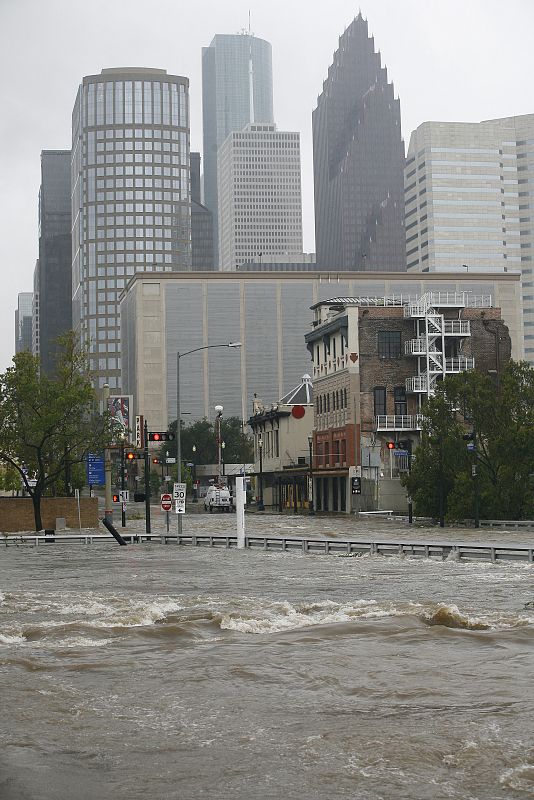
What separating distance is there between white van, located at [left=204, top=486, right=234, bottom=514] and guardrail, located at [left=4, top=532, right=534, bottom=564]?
42.7m

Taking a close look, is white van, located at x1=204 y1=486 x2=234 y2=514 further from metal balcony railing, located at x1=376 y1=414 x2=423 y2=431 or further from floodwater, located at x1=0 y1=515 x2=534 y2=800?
floodwater, located at x1=0 y1=515 x2=534 y2=800

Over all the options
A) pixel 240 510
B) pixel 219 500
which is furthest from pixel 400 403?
pixel 240 510

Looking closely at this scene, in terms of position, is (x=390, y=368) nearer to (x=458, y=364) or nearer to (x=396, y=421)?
(x=396, y=421)

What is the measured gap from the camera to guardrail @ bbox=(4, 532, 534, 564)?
3991 cm

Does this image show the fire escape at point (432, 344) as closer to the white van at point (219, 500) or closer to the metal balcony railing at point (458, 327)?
the metal balcony railing at point (458, 327)

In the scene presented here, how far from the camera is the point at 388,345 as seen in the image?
294ft

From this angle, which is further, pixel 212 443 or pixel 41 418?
pixel 212 443

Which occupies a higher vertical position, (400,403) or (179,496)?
(400,403)

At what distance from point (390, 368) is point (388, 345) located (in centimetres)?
185

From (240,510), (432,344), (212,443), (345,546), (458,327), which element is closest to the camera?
(345,546)

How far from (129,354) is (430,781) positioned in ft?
577

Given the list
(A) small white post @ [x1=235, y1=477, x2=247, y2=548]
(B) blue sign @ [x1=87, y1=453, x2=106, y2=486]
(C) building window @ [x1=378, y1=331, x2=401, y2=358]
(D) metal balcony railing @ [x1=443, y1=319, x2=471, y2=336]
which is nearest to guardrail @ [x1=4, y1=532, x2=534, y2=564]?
(A) small white post @ [x1=235, y1=477, x2=247, y2=548]

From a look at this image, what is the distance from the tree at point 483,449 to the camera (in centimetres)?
6303

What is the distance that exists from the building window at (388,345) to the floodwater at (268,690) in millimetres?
58154
